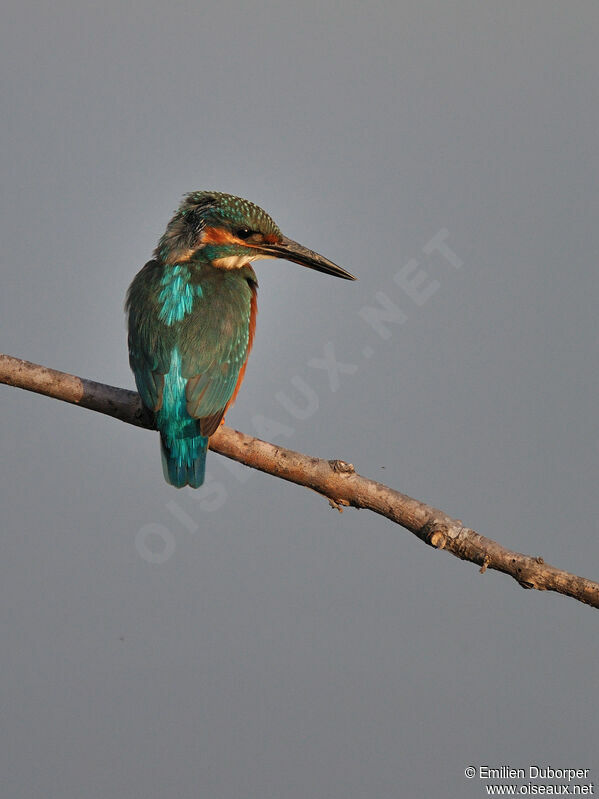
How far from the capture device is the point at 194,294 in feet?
12.6

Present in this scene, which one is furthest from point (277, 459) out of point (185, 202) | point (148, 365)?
point (185, 202)

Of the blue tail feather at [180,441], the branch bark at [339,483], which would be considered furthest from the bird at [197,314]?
the branch bark at [339,483]

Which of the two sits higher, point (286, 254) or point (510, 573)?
point (286, 254)

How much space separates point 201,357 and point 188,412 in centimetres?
27

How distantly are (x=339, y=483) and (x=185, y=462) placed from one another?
2.47 ft

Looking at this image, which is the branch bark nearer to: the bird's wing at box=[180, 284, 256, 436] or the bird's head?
the bird's wing at box=[180, 284, 256, 436]

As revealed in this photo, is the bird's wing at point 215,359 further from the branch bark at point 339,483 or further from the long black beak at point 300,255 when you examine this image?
the long black beak at point 300,255

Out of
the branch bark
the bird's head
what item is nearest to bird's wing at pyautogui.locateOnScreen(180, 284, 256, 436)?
the branch bark

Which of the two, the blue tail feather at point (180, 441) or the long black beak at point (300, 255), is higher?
the long black beak at point (300, 255)

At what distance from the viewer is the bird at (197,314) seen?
11.7 feet

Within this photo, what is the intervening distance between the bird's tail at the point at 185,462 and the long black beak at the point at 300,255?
117cm

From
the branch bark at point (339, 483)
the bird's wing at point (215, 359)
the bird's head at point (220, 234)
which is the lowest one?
the branch bark at point (339, 483)

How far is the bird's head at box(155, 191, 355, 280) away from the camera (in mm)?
4152

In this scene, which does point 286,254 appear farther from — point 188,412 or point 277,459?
point 277,459
